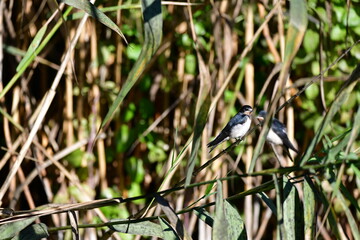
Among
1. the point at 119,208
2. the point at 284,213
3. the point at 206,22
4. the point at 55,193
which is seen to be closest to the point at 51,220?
the point at 55,193

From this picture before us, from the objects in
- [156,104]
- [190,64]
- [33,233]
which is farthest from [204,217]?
[156,104]

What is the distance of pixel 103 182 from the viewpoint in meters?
2.47

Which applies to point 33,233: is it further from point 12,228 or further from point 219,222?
point 219,222

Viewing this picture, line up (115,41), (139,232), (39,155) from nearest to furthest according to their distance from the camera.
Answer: (139,232)
(39,155)
(115,41)

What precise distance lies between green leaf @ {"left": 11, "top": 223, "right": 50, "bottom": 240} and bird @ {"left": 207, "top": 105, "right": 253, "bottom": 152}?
0.91m

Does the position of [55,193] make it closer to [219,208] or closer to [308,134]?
[308,134]

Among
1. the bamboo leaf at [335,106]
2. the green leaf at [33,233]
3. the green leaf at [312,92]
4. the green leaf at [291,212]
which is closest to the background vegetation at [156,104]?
the green leaf at [312,92]

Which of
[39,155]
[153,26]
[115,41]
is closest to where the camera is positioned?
[153,26]

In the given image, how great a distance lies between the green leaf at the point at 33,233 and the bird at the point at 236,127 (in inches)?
36.0

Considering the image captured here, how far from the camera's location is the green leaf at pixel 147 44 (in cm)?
94

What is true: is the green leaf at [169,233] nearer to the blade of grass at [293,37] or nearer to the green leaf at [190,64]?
the blade of grass at [293,37]

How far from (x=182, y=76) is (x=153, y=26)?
153 cm

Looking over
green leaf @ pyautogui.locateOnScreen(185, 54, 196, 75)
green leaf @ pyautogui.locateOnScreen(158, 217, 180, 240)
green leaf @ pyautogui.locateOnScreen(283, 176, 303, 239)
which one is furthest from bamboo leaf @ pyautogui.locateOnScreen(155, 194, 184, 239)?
green leaf @ pyautogui.locateOnScreen(185, 54, 196, 75)

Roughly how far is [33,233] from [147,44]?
405 mm
